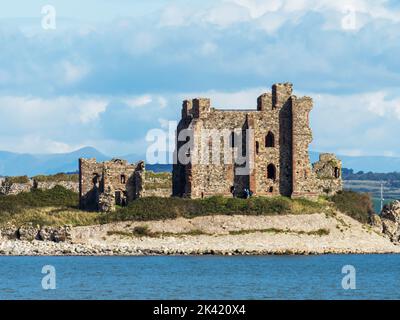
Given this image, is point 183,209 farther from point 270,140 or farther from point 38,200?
point 38,200

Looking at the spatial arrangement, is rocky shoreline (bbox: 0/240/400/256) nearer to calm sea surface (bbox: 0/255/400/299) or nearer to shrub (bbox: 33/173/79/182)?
calm sea surface (bbox: 0/255/400/299)

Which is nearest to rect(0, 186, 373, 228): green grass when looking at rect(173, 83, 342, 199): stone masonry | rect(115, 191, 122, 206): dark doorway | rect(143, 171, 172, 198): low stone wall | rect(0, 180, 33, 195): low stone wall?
rect(173, 83, 342, 199): stone masonry

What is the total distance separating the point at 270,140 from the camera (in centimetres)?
9612

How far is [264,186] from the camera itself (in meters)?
95.8

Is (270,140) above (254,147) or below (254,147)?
above

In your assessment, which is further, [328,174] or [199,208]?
[328,174]

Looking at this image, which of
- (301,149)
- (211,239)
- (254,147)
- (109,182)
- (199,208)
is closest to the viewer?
(211,239)

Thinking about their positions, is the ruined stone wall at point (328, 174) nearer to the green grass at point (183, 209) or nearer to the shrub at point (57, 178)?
the green grass at point (183, 209)

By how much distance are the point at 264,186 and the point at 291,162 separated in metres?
2.45

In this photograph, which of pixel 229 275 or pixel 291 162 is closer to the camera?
pixel 229 275

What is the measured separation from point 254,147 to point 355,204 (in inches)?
316

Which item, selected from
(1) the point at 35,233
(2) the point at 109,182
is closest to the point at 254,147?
(2) the point at 109,182
